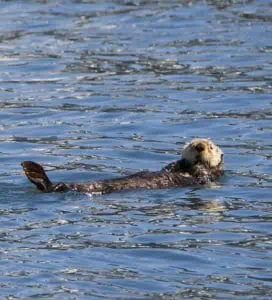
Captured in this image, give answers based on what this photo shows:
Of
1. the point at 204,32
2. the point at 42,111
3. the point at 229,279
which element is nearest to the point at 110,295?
the point at 229,279

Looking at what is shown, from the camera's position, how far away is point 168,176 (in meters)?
11.2

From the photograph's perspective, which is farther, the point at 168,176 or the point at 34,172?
the point at 168,176

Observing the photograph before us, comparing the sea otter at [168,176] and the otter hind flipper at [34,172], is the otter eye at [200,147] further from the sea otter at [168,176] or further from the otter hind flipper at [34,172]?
the otter hind flipper at [34,172]

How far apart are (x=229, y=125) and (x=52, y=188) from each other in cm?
392

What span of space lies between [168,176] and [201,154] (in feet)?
1.80

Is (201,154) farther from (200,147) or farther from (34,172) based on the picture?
(34,172)

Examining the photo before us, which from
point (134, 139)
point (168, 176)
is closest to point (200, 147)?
point (168, 176)

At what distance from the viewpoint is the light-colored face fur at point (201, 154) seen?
11.5m

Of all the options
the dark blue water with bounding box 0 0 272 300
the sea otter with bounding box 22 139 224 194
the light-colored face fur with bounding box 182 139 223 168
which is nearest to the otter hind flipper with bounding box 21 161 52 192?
the sea otter with bounding box 22 139 224 194

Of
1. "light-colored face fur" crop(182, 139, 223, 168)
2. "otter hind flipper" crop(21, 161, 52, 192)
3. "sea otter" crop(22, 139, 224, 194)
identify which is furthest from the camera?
"light-colored face fur" crop(182, 139, 223, 168)

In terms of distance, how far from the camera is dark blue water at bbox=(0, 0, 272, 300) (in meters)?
8.64

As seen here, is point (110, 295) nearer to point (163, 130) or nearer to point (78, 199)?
point (78, 199)

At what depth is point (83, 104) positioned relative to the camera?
1520cm

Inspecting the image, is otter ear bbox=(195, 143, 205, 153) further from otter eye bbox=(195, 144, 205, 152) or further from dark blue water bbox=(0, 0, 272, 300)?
dark blue water bbox=(0, 0, 272, 300)
